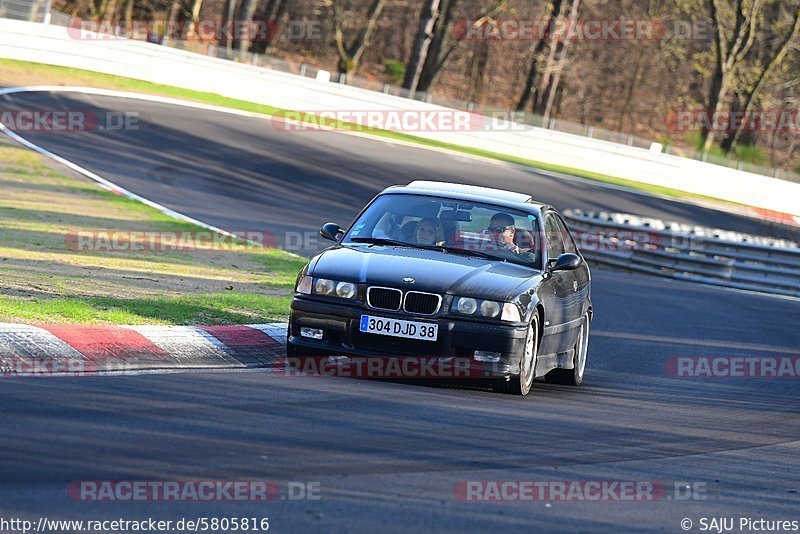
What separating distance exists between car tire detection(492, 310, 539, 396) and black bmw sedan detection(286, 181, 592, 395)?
11 millimetres

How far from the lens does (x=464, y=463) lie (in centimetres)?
673

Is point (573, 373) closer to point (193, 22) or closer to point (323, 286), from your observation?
point (323, 286)

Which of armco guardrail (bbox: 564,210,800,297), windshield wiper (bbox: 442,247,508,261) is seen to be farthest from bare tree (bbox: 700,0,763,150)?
windshield wiper (bbox: 442,247,508,261)

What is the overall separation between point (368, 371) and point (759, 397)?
391 cm

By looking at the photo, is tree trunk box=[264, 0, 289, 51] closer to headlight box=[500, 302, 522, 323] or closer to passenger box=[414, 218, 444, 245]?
passenger box=[414, 218, 444, 245]

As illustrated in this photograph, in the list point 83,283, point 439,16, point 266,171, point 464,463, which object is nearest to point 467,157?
point 266,171

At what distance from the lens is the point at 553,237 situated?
35.8 feet

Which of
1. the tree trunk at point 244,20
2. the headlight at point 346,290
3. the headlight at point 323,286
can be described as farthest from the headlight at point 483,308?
the tree trunk at point 244,20

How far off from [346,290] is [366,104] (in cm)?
3167

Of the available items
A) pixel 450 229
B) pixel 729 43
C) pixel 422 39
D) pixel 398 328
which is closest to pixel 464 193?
pixel 450 229

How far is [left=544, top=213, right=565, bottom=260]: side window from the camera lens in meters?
10.6

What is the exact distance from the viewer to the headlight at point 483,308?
9078 mm

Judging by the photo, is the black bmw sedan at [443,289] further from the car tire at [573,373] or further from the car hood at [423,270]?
the car tire at [573,373]

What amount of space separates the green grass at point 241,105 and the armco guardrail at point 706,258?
13696 mm
